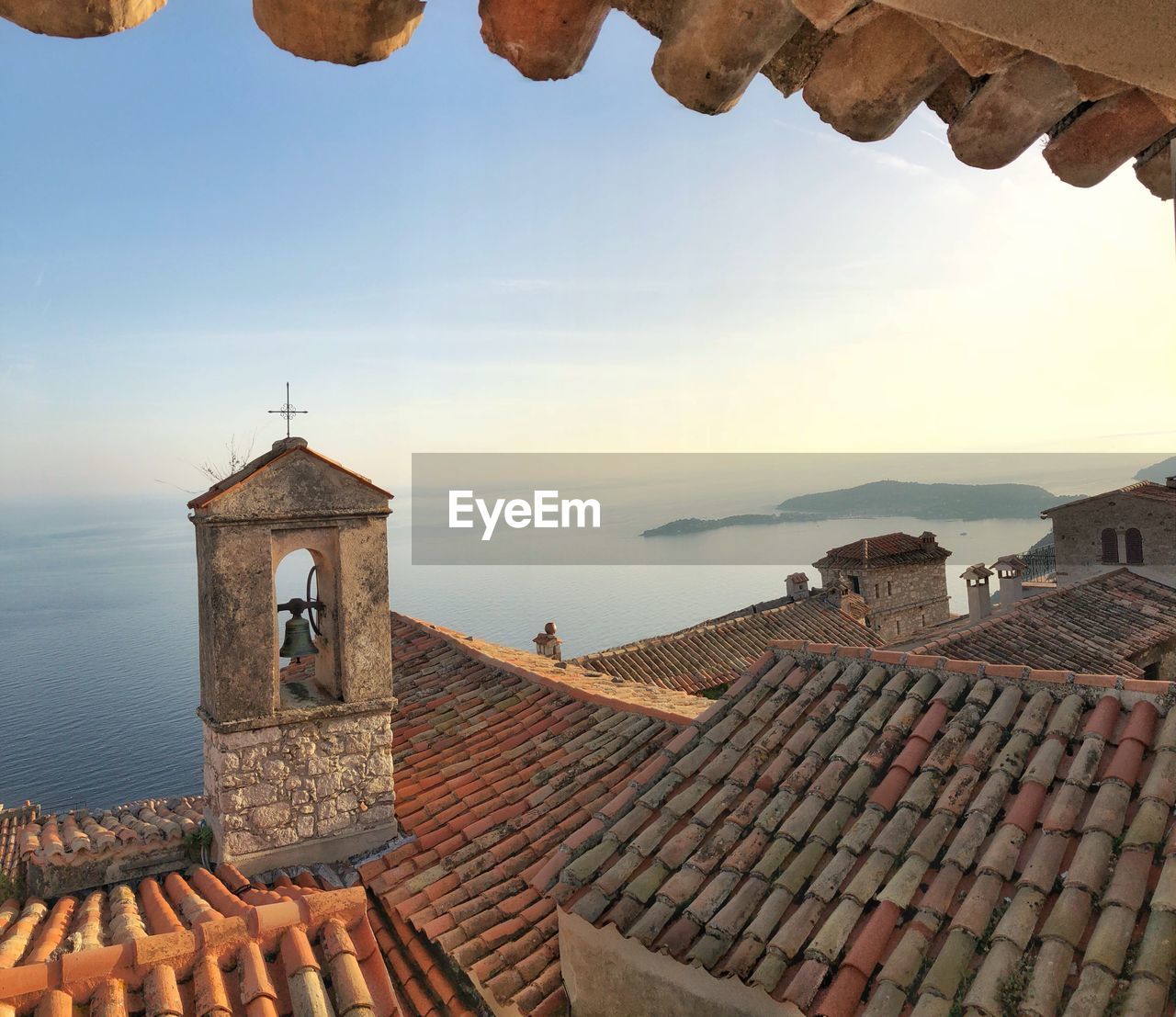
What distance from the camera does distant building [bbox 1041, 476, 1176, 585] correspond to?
66.6ft

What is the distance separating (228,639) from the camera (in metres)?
5.33

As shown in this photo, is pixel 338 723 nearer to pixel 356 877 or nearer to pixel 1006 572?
pixel 356 877

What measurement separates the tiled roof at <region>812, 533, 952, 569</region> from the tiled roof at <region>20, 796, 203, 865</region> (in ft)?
71.6

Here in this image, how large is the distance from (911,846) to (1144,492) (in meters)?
21.9

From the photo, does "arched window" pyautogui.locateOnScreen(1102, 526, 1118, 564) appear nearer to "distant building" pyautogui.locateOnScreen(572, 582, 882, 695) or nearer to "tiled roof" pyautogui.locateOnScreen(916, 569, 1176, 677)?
"tiled roof" pyautogui.locateOnScreen(916, 569, 1176, 677)

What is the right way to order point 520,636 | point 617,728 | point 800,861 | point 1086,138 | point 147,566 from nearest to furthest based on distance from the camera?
point 1086,138 → point 800,861 → point 617,728 → point 520,636 → point 147,566

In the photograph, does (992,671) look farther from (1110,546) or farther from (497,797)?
(1110,546)

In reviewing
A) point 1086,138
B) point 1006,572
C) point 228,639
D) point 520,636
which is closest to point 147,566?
point 520,636

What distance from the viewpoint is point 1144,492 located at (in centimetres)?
2080

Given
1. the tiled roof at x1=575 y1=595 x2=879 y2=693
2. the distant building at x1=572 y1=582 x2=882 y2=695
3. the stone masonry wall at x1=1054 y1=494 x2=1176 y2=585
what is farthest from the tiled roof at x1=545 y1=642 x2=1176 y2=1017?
the stone masonry wall at x1=1054 y1=494 x2=1176 y2=585

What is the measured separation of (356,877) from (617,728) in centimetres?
226

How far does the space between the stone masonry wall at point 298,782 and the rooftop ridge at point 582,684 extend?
2.06 meters

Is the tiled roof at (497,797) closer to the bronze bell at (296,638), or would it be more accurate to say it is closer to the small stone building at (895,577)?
the bronze bell at (296,638)

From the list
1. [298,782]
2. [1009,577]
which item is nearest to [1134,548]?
[1009,577]
